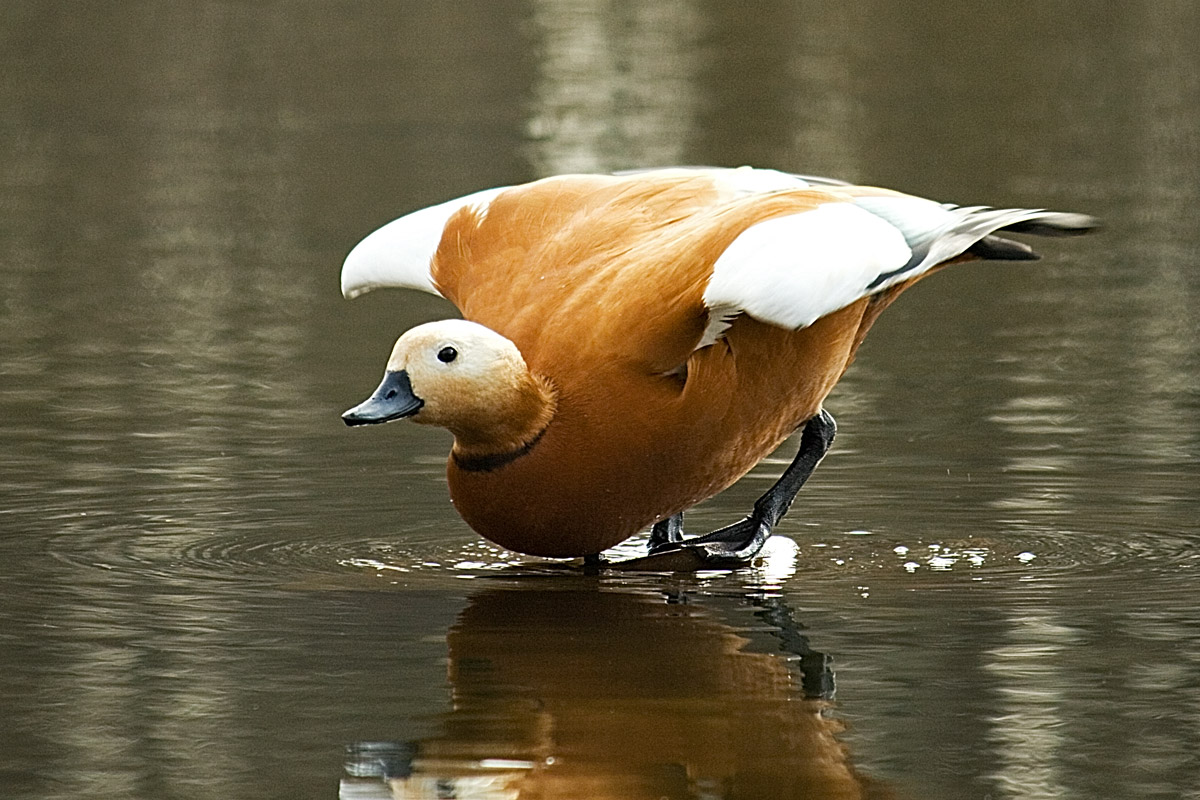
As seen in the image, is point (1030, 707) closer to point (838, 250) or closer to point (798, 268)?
point (798, 268)

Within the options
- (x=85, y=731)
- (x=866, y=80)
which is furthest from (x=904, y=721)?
(x=866, y=80)

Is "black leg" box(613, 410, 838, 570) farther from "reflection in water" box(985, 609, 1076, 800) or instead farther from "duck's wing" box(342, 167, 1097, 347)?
"reflection in water" box(985, 609, 1076, 800)

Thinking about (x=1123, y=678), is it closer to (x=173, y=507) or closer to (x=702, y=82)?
(x=173, y=507)

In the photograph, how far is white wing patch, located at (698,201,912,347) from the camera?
7062mm

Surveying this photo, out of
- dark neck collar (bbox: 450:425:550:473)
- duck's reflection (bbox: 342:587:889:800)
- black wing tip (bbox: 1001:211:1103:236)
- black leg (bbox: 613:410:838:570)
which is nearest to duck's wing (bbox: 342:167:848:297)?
black wing tip (bbox: 1001:211:1103:236)

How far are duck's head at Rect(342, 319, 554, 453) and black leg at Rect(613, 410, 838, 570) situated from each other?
0.97 meters

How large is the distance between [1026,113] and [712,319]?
1692cm

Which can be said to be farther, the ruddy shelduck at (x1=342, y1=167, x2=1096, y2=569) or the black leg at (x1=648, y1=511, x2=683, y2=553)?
the black leg at (x1=648, y1=511, x2=683, y2=553)

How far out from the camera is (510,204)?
8281 millimetres

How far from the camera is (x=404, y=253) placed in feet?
27.8

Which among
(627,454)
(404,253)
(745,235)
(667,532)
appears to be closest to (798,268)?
(745,235)

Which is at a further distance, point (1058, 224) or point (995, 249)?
point (995, 249)

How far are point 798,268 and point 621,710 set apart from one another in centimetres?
166

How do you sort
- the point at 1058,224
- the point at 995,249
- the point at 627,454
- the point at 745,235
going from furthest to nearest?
the point at 995,249 → the point at 1058,224 → the point at 745,235 → the point at 627,454
